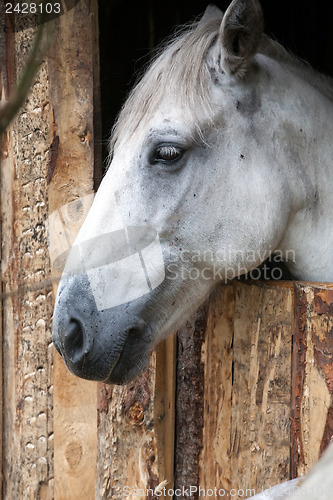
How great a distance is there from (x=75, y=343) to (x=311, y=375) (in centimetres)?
70

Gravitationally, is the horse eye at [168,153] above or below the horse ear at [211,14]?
below

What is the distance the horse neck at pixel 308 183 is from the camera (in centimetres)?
178

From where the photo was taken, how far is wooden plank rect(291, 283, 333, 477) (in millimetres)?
1417

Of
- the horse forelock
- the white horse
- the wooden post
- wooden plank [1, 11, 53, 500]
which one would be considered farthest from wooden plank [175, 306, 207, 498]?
the horse forelock

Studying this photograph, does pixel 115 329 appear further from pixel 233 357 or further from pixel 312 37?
pixel 312 37

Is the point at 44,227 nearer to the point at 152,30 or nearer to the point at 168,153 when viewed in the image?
the point at 168,153

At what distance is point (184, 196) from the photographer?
5.26ft

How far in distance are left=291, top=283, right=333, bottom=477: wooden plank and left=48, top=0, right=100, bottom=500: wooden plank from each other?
951mm

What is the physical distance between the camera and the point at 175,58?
1711 mm

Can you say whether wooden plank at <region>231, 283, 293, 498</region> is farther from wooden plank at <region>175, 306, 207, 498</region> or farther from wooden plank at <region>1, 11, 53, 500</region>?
wooden plank at <region>1, 11, 53, 500</region>

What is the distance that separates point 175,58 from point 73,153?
2.01 ft

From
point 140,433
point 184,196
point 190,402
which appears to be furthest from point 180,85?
point 140,433

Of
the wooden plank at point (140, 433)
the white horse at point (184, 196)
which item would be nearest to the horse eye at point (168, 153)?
the white horse at point (184, 196)

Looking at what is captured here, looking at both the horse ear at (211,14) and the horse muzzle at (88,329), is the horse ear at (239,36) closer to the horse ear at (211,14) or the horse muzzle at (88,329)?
the horse ear at (211,14)
